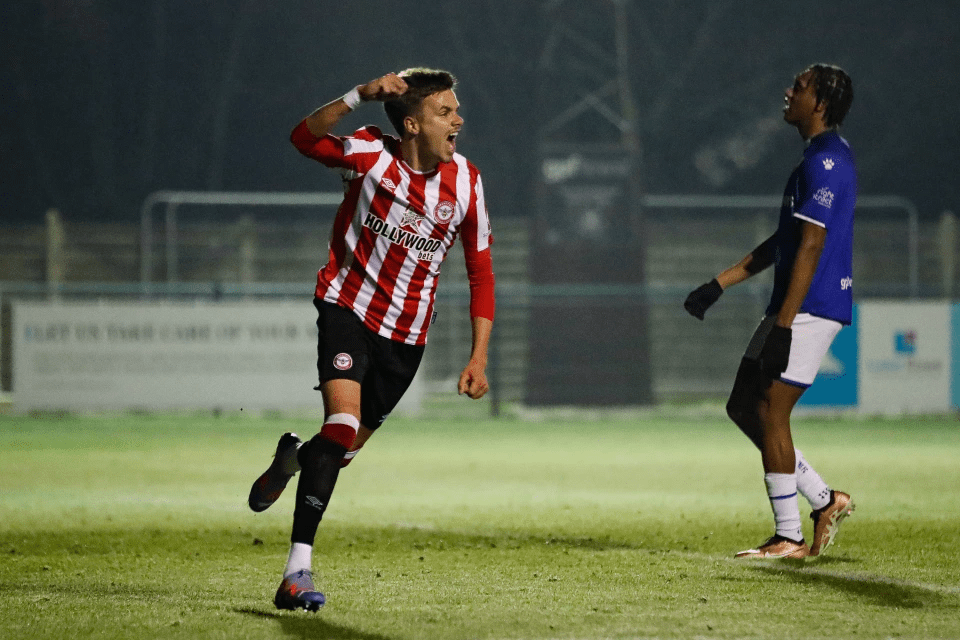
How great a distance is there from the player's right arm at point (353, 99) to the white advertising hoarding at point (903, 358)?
13.4 metres

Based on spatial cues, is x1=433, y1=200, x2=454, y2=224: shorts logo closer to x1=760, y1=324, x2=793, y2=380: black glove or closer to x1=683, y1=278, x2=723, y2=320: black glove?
x1=683, y1=278, x2=723, y2=320: black glove

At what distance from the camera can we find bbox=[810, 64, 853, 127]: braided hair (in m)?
6.29

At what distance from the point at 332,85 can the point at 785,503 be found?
1013 inches

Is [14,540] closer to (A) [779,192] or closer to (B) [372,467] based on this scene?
(B) [372,467]

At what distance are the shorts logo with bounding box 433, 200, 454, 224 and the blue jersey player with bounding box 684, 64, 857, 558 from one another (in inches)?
56.9

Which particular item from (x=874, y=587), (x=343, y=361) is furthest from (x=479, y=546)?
(x=874, y=587)

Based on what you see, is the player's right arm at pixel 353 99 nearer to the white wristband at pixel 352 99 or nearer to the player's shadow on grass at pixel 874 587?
the white wristband at pixel 352 99

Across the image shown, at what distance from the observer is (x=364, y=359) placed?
564 cm

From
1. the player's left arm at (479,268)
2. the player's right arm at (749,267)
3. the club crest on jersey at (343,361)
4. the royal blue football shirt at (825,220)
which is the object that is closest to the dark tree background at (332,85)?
the player's right arm at (749,267)

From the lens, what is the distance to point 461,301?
67.9ft

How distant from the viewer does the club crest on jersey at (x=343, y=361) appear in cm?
554

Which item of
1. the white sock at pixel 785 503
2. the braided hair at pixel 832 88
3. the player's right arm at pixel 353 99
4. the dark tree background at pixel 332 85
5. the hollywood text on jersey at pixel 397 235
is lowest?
the white sock at pixel 785 503

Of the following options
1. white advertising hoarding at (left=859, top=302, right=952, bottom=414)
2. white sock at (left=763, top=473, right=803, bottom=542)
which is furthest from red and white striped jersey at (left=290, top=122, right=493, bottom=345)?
white advertising hoarding at (left=859, top=302, right=952, bottom=414)

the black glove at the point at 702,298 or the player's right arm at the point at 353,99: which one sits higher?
the player's right arm at the point at 353,99
